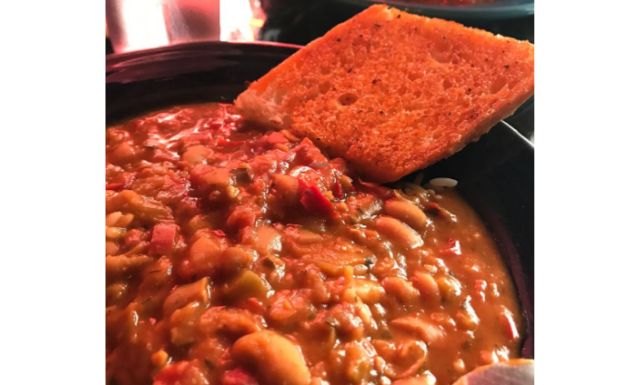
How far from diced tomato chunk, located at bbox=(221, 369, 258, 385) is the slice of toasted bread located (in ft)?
3.06

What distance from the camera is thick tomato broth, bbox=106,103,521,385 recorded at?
139cm

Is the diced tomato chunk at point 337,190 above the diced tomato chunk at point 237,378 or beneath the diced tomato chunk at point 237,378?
above

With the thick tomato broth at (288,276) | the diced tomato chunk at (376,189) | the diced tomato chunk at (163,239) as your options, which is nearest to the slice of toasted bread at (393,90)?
the diced tomato chunk at (376,189)

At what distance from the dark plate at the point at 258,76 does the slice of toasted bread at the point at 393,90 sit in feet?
0.30

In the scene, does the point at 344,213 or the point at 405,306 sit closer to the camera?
the point at 405,306

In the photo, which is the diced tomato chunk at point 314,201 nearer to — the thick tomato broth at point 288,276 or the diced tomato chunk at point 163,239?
the thick tomato broth at point 288,276

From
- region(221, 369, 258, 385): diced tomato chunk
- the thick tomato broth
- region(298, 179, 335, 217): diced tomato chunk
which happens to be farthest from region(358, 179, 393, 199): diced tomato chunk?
region(221, 369, 258, 385): diced tomato chunk

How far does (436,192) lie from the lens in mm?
2066

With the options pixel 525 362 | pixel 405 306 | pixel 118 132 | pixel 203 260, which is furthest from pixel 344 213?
pixel 118 132

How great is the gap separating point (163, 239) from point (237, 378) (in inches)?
18.5

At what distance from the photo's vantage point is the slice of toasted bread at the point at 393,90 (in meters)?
2.09

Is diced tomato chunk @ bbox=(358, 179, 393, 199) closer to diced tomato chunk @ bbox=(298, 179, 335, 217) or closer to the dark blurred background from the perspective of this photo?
diced tomato chunk @ bbox=(298, 179, 335, 217)
